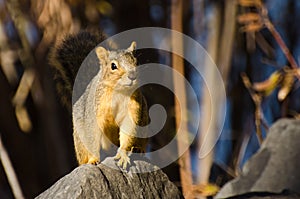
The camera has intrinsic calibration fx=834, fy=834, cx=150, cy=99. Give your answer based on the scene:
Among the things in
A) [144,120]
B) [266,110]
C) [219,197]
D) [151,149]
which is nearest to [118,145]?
[144,120]

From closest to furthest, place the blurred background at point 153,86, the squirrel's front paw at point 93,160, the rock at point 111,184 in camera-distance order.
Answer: the rock at point 111,184 → the squirrel's front paw at point 93,160 → the blurred background at point 153,86

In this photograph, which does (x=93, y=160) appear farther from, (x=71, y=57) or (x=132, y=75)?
(x=71, y=57)

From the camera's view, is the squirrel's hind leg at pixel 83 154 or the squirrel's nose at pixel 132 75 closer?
the squirrel's nose at pixel 132 75

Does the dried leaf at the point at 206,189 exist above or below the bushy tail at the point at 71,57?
below

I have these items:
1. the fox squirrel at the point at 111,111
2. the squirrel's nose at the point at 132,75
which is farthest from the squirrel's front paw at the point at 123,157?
the squirrel's nose at the point at 132,75

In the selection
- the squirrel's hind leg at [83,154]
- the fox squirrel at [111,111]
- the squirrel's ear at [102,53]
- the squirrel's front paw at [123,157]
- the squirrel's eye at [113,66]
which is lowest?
the squirrel's front paw at [123,157]

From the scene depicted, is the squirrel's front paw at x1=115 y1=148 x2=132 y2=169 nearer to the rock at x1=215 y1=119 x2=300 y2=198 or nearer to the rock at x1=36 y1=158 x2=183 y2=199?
the rock at x1=36 y1=158 x2=183 y2=199

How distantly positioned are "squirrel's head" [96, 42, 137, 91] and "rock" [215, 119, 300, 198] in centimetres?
94

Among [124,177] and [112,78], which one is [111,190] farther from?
[112,78]

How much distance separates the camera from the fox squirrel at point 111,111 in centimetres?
257

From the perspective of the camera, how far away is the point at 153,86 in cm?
433

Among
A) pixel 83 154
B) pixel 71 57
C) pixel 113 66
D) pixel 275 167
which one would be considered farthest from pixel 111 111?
pixel 275 167

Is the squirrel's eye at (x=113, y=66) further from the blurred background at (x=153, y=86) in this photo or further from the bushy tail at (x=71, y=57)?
the blurred background at (x=153, y=86)

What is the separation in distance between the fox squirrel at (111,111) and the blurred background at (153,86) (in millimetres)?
1432
